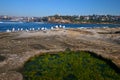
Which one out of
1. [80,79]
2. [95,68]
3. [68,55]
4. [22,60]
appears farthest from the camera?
[68,55]

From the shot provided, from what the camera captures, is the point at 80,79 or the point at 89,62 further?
the point at 89,62

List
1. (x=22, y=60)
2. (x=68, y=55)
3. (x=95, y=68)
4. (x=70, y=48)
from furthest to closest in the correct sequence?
(x=70, y=48), (x=68, y=55), (x=22, y=60), (x=95, y=68)

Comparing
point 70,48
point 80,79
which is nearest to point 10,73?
point 80,79

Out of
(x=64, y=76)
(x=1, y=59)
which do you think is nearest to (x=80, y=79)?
(x=64, y=76)

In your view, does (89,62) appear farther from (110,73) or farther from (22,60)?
(22,60)

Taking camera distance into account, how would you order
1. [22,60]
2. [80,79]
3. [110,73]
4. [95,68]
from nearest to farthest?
[80,79] → [110,73] → [95,68] → [22,60]

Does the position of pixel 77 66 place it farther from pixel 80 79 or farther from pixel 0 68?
pixel 0 68

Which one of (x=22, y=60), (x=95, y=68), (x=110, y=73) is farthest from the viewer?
(x=22, y=60)
